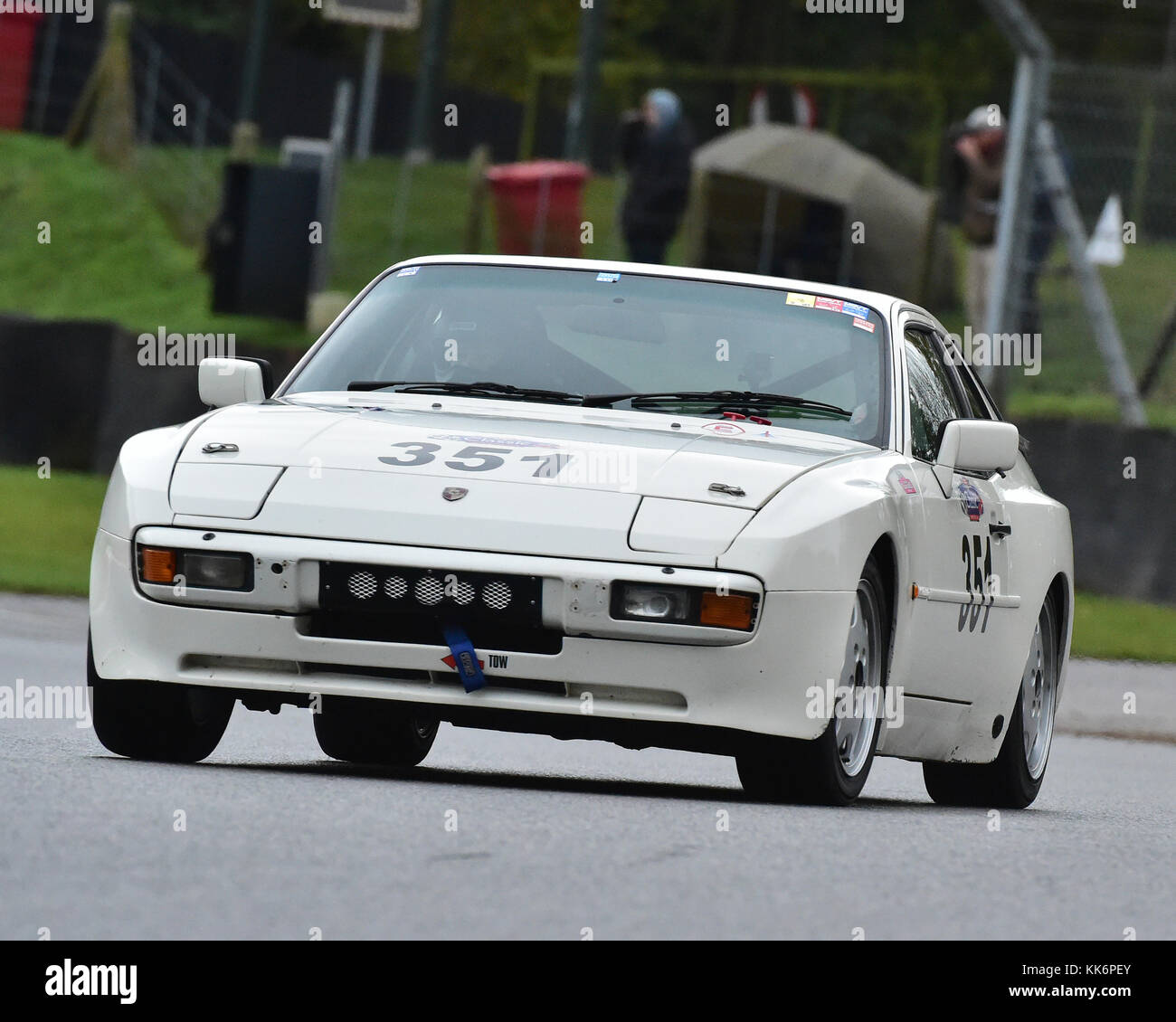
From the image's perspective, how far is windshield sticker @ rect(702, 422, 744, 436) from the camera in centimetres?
789

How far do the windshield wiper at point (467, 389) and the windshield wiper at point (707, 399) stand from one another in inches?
3.1

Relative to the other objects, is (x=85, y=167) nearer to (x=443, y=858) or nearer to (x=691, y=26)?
(x=443, y=858)

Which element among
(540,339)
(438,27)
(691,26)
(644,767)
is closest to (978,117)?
(644,767)

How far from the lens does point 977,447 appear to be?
333 inches

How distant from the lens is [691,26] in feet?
224

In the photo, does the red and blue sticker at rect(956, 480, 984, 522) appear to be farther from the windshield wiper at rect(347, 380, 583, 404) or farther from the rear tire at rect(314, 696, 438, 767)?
the rear tire at rect(314, 696, 438, 767)

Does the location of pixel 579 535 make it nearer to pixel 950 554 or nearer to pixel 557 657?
pixel 557 657

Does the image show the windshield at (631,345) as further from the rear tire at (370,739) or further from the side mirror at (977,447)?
the rear tire at (370,739)

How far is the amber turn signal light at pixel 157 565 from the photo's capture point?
7.41 m

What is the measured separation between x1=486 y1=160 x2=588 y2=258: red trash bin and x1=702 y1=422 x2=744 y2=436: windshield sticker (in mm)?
18331
